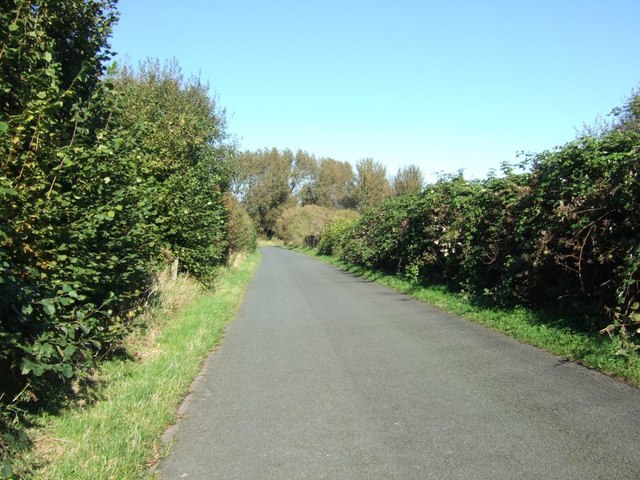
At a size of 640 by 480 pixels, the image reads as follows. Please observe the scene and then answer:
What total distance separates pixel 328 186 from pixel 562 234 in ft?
267

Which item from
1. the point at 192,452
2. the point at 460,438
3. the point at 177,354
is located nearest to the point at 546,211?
the point at 460,438

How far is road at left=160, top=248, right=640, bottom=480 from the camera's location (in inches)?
160

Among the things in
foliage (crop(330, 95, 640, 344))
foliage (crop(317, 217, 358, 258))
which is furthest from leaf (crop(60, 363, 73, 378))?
foliage (crop(317, 217, 358, 258))

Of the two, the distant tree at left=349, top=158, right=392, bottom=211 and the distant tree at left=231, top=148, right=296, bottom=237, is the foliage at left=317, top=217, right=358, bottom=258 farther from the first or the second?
the distant tree at left=231, top=148, right=296, bottom=237

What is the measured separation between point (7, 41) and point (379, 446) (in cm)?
483

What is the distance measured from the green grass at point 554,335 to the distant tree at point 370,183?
68.4 metres

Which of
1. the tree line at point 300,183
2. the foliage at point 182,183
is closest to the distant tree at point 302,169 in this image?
the tree line at point 300,183

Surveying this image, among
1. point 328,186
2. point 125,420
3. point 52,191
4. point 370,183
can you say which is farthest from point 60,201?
point 328,186

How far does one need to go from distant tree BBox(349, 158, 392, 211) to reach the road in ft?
238

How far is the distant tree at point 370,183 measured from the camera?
3182 inches

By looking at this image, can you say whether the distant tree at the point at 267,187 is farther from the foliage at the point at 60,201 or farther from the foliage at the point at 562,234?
the foliage at the point at 60,201

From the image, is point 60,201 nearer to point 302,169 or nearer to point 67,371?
point 67,371

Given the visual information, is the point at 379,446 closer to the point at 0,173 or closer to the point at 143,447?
the point at 143,447

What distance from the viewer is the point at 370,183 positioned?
267 feet
